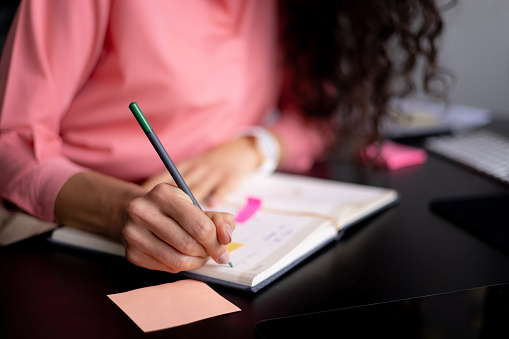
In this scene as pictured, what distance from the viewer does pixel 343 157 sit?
4.06ft

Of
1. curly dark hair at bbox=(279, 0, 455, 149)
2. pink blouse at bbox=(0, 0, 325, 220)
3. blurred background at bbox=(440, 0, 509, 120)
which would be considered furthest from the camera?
blurred background at bbox=(440, 0, 509, 120)

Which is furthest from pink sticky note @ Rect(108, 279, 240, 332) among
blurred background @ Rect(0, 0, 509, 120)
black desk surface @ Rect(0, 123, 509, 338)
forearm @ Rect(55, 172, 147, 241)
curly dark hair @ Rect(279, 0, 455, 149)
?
blurred background @ Rect(0, 0, 509, 120)

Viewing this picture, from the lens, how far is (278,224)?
76cm

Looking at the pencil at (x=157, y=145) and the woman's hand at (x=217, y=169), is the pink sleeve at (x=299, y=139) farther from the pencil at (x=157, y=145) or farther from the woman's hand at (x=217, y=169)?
the pencil at (x=157, y=145)

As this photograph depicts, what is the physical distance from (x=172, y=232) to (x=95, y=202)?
18cm

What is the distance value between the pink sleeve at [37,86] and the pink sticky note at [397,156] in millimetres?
617

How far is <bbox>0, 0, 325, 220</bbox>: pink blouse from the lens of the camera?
0.82 m

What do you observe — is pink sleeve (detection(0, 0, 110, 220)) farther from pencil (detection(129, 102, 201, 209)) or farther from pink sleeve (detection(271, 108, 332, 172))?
pink sleeve (detection(271, 108, 332, 172))

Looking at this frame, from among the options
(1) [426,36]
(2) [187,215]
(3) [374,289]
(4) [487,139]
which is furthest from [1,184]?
(4) [487,139]

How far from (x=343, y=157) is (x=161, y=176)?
0.47 metres

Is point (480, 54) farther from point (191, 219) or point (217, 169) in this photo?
point (191, 219)

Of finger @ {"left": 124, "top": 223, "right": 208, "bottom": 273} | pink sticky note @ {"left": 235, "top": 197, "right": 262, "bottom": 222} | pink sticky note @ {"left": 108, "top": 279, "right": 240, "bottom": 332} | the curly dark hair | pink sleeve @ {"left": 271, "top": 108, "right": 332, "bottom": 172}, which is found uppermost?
the curly dark hair

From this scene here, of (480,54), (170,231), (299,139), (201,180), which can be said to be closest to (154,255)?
(170,231)

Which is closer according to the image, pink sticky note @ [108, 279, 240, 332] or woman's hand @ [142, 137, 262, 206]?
pink sticky note @ [108, 279, 240, 332]
